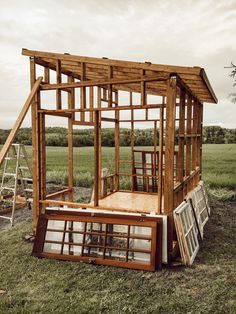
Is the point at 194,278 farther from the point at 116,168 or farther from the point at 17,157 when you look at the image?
the point at 17,157

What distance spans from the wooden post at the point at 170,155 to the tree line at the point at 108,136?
11342 millimetres

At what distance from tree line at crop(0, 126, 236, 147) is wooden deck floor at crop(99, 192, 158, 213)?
27.9 ft

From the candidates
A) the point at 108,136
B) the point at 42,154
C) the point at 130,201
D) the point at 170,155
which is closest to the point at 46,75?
the point at 42,154

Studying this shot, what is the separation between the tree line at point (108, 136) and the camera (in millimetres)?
23594

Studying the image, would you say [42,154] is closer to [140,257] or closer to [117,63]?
[117,63]

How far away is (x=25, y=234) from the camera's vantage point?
309 inches

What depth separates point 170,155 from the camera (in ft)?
19.0

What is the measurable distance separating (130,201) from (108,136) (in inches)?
715

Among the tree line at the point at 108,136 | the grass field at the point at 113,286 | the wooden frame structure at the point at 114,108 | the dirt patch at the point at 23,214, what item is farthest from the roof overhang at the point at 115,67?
the tree line at the point at 108,136

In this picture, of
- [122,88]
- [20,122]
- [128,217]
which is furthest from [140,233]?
[122,88]

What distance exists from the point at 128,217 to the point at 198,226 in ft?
7.68

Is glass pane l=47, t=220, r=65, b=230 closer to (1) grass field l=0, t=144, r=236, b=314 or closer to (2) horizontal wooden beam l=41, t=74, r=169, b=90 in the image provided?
(1) grass field l=0, t=144, r=236, b=314

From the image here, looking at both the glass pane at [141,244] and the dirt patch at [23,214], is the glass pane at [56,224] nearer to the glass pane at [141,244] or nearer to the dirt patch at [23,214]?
the glass pane at [141,244]

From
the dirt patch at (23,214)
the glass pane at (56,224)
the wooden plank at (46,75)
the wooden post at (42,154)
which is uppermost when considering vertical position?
the wooden plank at (46,75)
